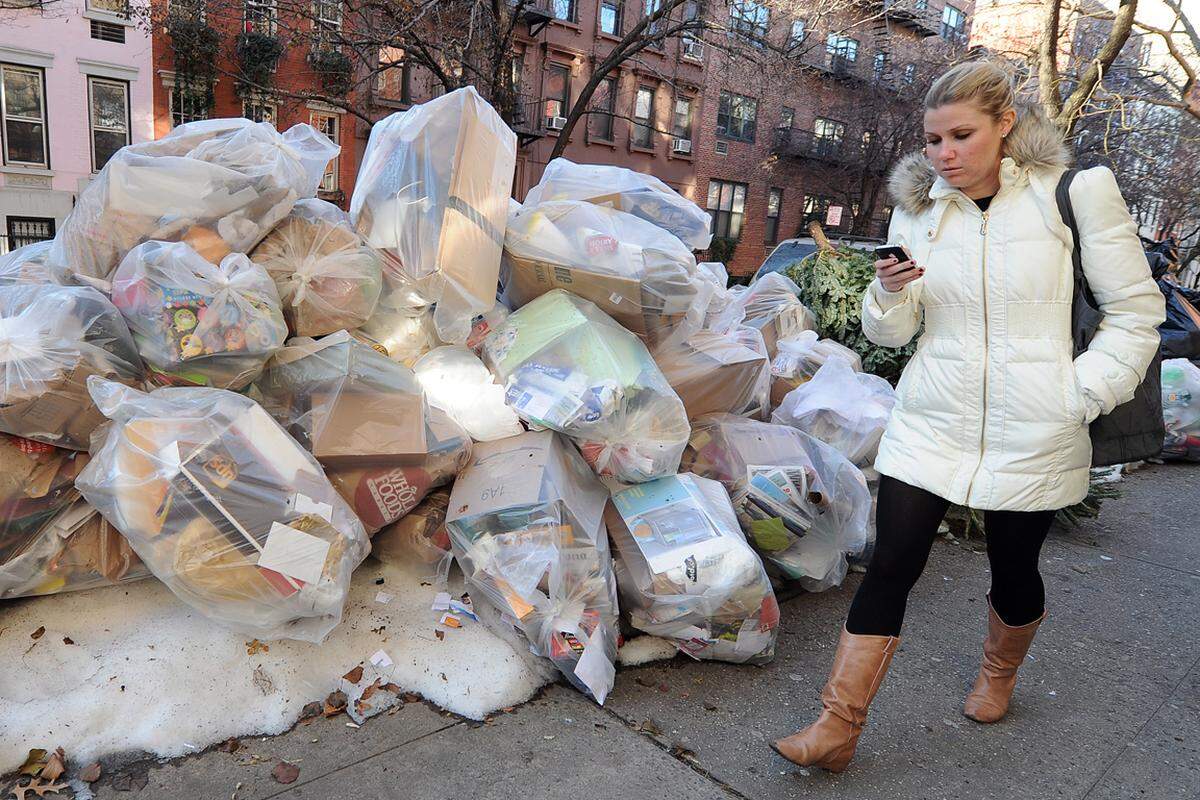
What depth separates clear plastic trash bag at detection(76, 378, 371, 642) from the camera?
1919mm

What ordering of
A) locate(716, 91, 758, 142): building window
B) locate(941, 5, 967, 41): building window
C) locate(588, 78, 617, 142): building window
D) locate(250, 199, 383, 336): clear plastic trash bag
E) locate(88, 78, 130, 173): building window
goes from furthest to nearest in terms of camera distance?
1. locate(941, 5, 967, 41): building window
2. locate(716, 91, 758, 142): building window
3. locate(588, 78, 617, 142): building window
4. locate(88, 78, 130, 173): building window
5. locate(250, 199, 383, 336): clear plastic trash bag

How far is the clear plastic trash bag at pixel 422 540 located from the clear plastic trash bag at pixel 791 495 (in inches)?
34.0

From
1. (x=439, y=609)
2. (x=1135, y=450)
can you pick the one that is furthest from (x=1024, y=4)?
(x=439, y=609)

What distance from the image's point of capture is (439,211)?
8.48 ft

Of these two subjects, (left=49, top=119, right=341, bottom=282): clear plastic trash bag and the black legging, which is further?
(left=49, top=119, right=341, bottom=282): clear plastic trash bag

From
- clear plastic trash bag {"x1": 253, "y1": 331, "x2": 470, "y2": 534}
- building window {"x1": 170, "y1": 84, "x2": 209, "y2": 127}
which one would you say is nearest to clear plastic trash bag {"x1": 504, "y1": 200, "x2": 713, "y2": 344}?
clear plastic trash bag {"x1": 253, "y1": 331, "x2": 470, "y2": 534}

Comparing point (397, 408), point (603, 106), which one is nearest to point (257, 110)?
point (603, 106)

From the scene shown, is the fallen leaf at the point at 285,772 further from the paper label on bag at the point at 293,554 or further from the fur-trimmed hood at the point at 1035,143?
the fur-trimmed hood at the point at 1035,143

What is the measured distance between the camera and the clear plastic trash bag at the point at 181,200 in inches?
94.3

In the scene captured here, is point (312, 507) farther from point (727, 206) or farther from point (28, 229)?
point (727, 206)

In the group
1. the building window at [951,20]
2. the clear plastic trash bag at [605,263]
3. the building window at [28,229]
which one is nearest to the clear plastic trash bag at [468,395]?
the clear plastic trash bag at [605,263]

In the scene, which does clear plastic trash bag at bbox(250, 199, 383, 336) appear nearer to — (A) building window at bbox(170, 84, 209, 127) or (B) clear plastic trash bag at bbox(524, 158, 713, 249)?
(B) clear plastic trash bag at bbox(524, 158, 713, 249)

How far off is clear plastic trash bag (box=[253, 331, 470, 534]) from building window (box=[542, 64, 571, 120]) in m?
18.6

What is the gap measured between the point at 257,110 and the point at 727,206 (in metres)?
13.2
